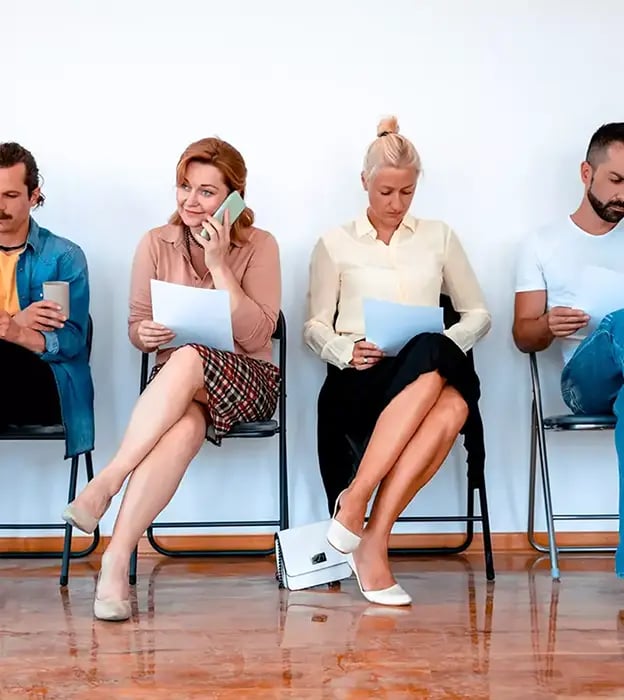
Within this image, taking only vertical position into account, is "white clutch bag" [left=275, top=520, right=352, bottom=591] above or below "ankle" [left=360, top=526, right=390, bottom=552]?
below

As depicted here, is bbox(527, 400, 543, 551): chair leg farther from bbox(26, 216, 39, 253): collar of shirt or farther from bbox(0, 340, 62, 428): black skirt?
bbox(26, 216, 39, 253): collar of shirt

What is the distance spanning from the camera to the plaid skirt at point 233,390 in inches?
98.7

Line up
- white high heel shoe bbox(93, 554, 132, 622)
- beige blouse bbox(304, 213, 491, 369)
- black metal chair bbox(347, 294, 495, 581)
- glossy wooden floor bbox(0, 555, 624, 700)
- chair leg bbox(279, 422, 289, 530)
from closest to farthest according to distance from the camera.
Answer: glossy wooden floor bbox(0, 555, 624, 700)
white high heel shoe bbox(93, 554, 132, 622)
black metal chair bbox(347, 294, 495, 581)
chair leg bbox(279, 422, 289, 530)
beige blouse bbox(304, 213, 491, 369)

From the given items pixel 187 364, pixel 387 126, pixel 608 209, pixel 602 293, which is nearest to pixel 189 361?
pixel 187 364

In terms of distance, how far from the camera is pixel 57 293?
2594 mm

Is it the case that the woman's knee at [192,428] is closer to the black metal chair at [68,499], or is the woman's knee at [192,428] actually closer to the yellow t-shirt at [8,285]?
the black metal chair at [68,499]

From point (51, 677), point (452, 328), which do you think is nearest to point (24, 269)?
point (452, 328)

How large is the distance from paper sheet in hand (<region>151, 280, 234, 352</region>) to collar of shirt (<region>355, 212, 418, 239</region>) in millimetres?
619

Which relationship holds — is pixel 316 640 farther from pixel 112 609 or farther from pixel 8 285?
pixel 8 285

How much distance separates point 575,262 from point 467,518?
82 cm

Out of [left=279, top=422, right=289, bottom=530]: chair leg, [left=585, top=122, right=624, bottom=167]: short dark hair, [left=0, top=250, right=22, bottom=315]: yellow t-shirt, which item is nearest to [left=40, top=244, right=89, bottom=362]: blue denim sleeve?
[left=0, top=250, right=22, bottom=315]: yellow t-shirt

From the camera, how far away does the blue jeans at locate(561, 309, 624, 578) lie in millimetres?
2459

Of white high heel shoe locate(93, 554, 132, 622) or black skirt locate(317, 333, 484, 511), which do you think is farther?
black skirt locate(317, 333, 484, 511)

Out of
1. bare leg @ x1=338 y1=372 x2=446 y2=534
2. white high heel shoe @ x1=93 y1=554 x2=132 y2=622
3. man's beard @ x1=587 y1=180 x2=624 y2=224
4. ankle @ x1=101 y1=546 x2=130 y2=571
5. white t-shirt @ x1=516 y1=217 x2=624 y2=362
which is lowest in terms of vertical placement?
white high heel shoe @ x1=93 y1=554 x2=132 y2=622
